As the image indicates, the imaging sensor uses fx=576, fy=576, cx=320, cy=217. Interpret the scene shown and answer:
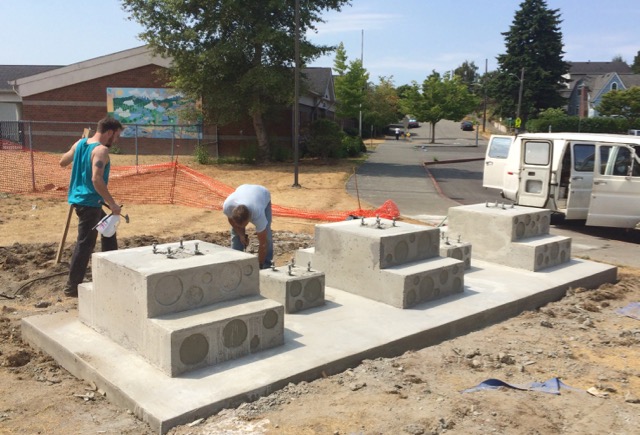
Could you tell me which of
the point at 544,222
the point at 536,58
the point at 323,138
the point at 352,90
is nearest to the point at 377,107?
the point at 352,90

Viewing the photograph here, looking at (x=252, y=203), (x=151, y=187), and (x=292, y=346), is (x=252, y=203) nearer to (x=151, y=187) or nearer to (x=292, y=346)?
(x=292, y=346)

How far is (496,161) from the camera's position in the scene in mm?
15219

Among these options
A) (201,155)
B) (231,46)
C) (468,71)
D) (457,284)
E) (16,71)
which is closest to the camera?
(457,284)

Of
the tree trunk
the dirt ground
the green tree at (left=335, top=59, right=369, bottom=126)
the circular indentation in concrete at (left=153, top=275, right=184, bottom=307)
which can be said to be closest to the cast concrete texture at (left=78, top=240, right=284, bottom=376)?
the circular indentation in concrete at (left=153, top=275, right=184, bottom=307)

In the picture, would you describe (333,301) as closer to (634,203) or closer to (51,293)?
(51,293)

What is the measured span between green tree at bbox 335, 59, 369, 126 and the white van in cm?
3335

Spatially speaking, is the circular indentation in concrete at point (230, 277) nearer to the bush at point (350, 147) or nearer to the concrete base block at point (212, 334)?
the concrete base block at point (212, 334)

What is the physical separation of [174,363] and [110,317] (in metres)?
0.99

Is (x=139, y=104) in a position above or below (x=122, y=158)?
above

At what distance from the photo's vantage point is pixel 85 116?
27.9 meters

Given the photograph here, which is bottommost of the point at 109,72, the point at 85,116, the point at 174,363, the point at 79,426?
the point at 79,426

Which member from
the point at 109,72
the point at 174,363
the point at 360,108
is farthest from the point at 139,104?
the point at 174,363

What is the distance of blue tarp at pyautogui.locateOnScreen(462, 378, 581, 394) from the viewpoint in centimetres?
443

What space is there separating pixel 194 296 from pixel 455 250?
155 inches
